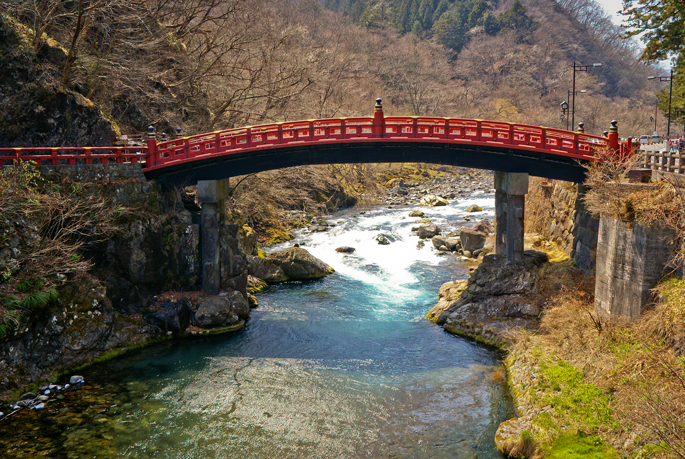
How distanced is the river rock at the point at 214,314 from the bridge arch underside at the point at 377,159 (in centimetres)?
585

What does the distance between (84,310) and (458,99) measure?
7336 cm

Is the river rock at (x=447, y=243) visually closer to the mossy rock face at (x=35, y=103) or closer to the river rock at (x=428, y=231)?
the river rock at (x=428, y=231)

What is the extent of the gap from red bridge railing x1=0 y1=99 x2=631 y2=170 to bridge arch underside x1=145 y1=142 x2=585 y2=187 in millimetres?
371

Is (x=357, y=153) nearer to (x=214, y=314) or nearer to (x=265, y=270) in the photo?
(x=265, y=270)

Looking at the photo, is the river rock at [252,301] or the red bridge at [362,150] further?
the river rock at [252,301]

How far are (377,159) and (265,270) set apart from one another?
9.14m

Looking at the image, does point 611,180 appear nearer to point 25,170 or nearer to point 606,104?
point 25,170

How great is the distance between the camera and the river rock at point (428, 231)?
36781 millimetres

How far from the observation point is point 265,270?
2908 cm

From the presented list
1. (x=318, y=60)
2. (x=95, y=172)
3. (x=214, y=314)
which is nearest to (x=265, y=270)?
(x=214, y=314)

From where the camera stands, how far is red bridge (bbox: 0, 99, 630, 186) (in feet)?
74.2

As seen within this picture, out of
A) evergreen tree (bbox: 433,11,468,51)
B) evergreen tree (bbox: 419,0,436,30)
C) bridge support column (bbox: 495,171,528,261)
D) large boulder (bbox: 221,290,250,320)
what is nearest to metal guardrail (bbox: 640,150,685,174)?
bridge support column (bbox: 495,171,528,261)

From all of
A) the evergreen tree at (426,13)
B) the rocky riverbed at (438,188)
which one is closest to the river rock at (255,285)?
the rocky riverbed at (438,188)

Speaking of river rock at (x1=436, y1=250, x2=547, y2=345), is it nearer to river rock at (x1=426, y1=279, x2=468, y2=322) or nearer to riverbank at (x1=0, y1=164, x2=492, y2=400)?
river rock at (x1=426, y1=279, x2=468, y2=322)
